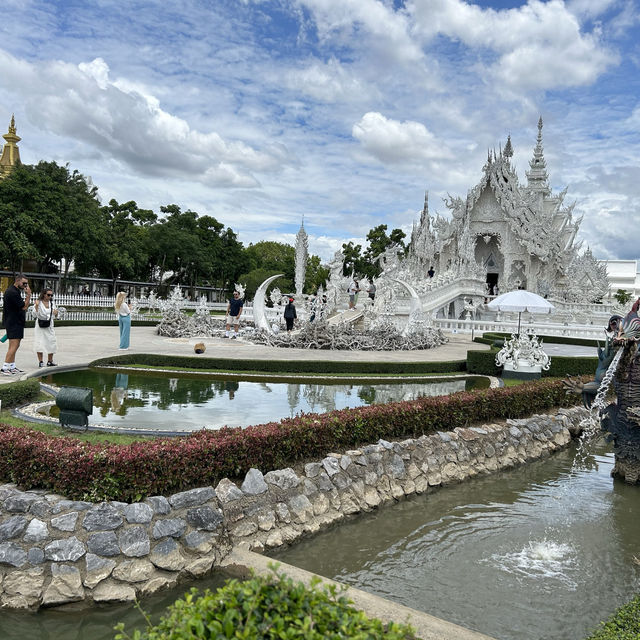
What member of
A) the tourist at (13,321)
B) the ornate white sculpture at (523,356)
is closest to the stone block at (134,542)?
the tourist at (13,321)

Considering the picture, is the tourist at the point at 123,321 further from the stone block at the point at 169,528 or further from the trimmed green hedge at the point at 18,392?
the stone block at the point at 169,528

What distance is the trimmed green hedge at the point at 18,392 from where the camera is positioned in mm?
8586

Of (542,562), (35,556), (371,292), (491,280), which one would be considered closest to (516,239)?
(491,280)

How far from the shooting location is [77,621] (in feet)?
15.0

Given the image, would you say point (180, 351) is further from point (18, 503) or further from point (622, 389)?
point (622, 389)

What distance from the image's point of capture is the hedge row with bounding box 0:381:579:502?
536 centimetres

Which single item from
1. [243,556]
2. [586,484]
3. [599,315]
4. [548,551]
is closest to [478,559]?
[548,551]

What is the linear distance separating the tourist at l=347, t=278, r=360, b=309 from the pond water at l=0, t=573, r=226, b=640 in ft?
95.8

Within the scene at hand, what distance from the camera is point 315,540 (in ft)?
20.7

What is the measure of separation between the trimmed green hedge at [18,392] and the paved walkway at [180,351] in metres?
4.09

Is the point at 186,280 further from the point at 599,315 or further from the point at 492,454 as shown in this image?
the point at 492,454

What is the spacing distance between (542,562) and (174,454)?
165 inches

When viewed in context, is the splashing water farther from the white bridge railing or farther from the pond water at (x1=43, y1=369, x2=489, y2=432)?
the white bridge railing

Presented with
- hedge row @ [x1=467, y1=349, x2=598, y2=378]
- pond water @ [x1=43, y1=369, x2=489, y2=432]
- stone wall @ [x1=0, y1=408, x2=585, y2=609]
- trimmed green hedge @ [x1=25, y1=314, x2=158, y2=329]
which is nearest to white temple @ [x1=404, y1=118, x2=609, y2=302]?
trimmed green hedge @ [x1=25, y1=314, x2=158, y2=329]
